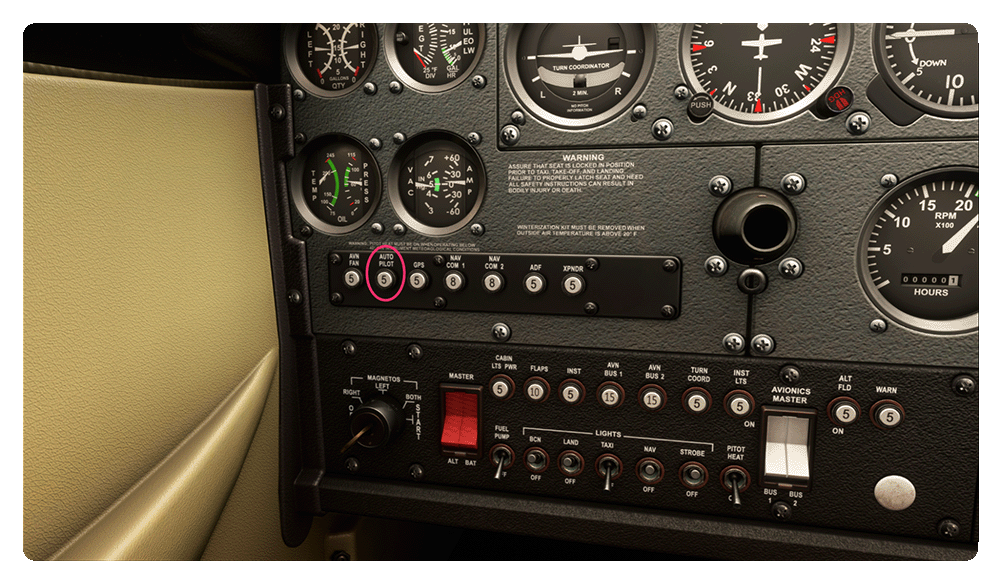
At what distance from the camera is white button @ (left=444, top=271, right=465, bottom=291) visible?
1411 mm

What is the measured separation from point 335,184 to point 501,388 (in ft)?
2.41

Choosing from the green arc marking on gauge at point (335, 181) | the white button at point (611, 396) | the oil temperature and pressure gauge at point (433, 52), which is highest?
the oil temperature and pressure gauge at point (433, 52)

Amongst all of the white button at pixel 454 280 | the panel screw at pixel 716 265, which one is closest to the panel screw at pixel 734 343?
the panel screw at pixel 716 265

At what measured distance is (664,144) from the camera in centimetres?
130

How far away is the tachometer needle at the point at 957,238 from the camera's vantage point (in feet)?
3.96

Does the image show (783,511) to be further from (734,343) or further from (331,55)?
(331,55)

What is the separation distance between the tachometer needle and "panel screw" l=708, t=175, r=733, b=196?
0.50 meters

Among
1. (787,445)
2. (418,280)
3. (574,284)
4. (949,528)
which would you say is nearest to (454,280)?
(418,280)

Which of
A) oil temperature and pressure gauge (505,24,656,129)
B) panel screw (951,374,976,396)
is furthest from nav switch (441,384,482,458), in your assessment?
panel screw (951,374,976,396)

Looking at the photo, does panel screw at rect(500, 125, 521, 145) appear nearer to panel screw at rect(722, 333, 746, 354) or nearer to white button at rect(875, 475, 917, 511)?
panel screw at rect(722, 333, 746, 354)

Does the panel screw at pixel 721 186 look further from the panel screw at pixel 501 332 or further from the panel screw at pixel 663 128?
the panel screw at pixel 501 332

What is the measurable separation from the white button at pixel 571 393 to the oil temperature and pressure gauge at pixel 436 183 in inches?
20.2

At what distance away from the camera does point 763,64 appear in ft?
4.10

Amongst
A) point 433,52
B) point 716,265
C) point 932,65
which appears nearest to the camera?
point 932,65
